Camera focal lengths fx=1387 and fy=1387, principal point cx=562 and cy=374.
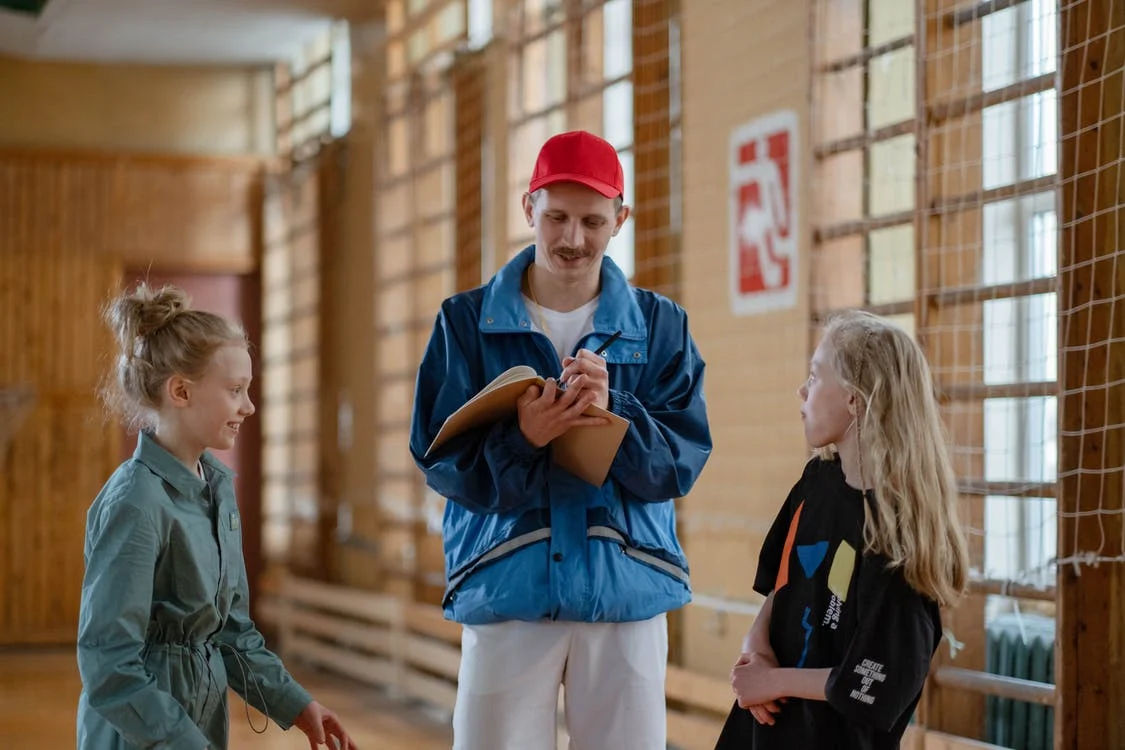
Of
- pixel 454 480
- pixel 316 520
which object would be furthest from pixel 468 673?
pixel 316 520

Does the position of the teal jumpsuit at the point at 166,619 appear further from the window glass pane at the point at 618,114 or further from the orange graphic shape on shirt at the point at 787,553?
the window glass pane at the point at 618,114

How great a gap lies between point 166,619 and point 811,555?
895 millimetres

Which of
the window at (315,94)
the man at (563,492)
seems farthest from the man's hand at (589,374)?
the window at (315,94)

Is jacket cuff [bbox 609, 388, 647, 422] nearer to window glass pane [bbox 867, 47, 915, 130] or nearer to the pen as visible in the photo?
the pen

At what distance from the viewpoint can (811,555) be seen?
196cm

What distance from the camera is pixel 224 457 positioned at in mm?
8883

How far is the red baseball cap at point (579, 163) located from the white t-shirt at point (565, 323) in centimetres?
19

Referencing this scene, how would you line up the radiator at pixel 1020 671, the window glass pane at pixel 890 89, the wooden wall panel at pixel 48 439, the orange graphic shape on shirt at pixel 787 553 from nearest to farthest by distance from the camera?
the orange graphic shape on shirt at pixel 787 553 → the radiator at pixel 1020 671 → the window glass pane at pixel 890 89 → the wooden wall panel at pixel 48 439

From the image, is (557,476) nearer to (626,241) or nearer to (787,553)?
(787,553)

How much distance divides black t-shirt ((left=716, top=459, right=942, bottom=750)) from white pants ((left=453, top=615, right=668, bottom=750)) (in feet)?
0.52

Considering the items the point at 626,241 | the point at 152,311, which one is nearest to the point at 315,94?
the point at 626,241

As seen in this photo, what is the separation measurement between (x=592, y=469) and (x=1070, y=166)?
1.46 meters

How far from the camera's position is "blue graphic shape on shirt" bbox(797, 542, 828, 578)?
1.95m

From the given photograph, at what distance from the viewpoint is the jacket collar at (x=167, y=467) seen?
1.91 m
